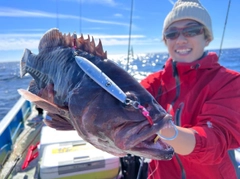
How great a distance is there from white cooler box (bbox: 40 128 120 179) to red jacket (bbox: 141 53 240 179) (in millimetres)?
951

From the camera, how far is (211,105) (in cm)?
159

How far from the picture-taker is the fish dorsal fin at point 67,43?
1.62 m

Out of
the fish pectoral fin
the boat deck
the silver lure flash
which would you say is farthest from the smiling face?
the boat deck

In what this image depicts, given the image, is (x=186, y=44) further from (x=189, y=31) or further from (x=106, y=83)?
(x=106, y=83)

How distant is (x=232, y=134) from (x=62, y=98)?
1.24 m

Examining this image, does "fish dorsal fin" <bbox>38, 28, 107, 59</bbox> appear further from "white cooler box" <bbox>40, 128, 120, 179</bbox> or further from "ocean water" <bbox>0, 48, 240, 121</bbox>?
"white cooler box" <bbox>40, 128, 120, 179</bbox>

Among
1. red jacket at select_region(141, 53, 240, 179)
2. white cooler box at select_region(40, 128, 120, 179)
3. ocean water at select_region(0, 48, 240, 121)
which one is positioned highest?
red jacket at select_region(141, 53, 240, 179)

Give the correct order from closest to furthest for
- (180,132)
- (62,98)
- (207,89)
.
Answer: (180,132) → (62,98) → (207,89)

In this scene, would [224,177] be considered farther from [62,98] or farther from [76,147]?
[76,147]

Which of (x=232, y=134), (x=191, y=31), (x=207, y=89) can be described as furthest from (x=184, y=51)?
(x=232, y=134)

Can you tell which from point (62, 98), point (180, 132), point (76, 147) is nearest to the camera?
point (180, 132)

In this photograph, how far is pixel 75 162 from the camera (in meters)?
2.85

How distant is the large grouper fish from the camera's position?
1.19m

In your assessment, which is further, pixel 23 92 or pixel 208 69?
pixel 208 69
